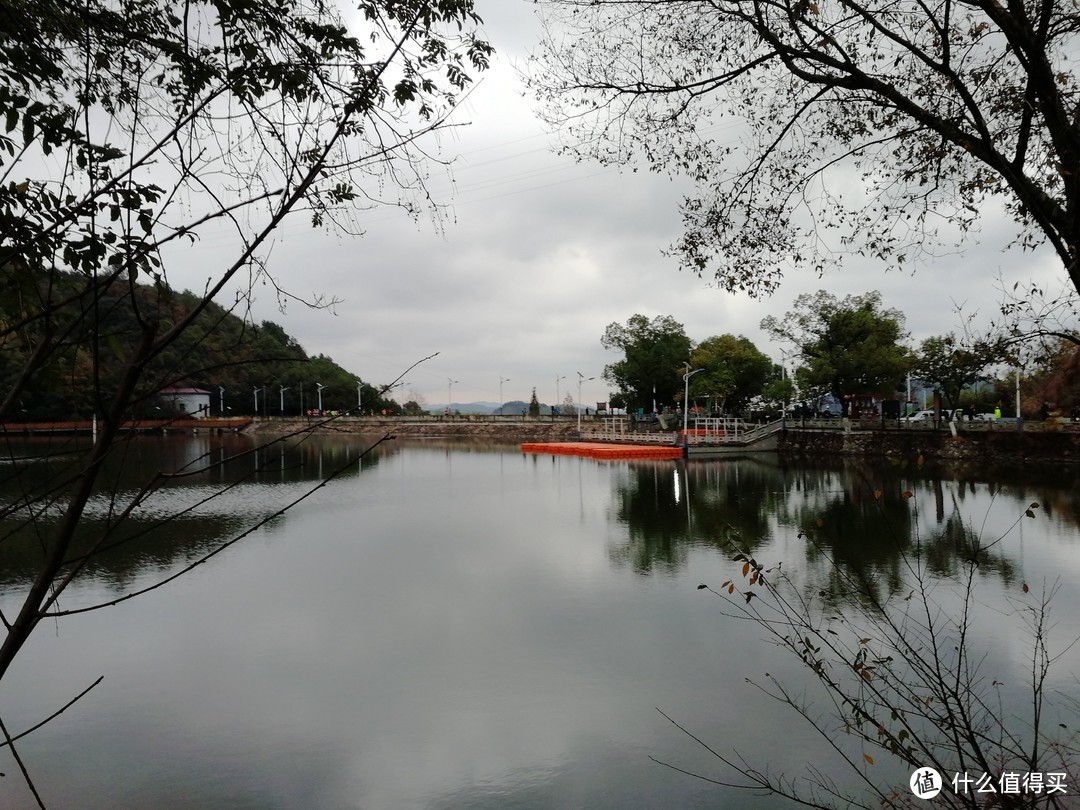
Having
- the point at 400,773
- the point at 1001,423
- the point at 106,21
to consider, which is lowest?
the point at 400,773

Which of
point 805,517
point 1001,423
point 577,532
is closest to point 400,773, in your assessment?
point 577,532

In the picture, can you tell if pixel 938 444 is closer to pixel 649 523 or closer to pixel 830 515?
pixel 830 515

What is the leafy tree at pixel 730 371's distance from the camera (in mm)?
52812

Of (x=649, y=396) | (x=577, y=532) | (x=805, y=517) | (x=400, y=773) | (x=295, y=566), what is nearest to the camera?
(x=400, y=773)

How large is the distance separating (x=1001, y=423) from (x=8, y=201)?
37242mm

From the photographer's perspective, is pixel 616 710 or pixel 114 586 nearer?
pixel 616 710

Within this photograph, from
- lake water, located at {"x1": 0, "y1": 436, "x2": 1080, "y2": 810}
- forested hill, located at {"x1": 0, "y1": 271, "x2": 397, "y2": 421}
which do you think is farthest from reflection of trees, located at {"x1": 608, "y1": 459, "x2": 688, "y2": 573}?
forested hill, located at {"x1": 0, "y1": 271, "x2": 397, "y2": 421}

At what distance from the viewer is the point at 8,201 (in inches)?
90.1

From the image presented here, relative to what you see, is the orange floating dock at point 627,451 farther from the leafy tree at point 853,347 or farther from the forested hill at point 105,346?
the forested hill at point 105,346

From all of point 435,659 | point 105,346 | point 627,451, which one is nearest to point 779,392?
point 627,451

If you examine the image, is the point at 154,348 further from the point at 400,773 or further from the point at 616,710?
the point at 616,710

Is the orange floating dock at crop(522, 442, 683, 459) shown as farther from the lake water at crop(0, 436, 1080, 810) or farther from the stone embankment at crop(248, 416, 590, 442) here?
the lake water at crop(0, 436, 1080, 810)

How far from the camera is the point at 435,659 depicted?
9070mm

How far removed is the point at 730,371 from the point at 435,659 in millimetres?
47657
